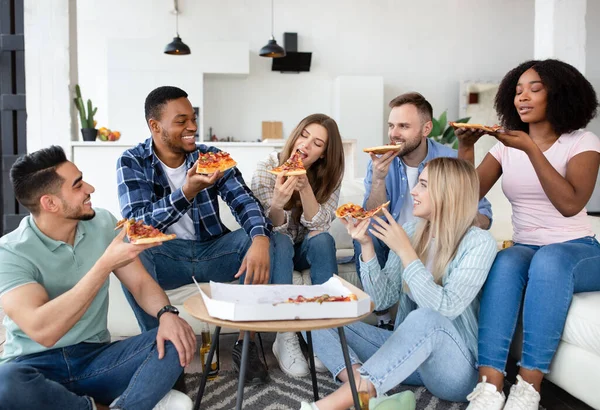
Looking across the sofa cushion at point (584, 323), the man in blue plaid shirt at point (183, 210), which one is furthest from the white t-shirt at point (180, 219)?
the sofa cushion at point (584, 323)

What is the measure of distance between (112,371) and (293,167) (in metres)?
1.10

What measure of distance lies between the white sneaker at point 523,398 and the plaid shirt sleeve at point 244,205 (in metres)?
1.10

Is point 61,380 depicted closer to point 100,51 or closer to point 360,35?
point 100,51

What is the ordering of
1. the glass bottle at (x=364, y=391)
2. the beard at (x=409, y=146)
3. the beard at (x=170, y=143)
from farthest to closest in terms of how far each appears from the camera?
the beard at (x=409, y=146) < the beard at (x=170, y=143) < the glass bottle at (x=364, y=391)

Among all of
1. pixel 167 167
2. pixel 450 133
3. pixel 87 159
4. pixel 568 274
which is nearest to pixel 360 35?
pixel 450 133

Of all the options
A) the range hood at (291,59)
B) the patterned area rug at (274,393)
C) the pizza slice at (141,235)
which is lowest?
the patterned area rug at (274,393)

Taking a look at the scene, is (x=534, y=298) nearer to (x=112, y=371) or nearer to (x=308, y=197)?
(x=308, y=197)

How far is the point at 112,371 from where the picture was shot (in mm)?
1729

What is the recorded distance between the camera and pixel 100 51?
8.05 m

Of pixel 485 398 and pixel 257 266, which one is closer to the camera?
pixel 485 398

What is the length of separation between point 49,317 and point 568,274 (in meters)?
1.64

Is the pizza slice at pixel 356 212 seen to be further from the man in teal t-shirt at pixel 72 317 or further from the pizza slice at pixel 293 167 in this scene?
the man in teal t-shirt at pixel 72 317

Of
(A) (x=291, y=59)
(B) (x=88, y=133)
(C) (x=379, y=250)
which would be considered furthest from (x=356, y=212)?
(A) (x=291, y=59)

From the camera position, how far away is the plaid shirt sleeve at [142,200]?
7.31 ft
